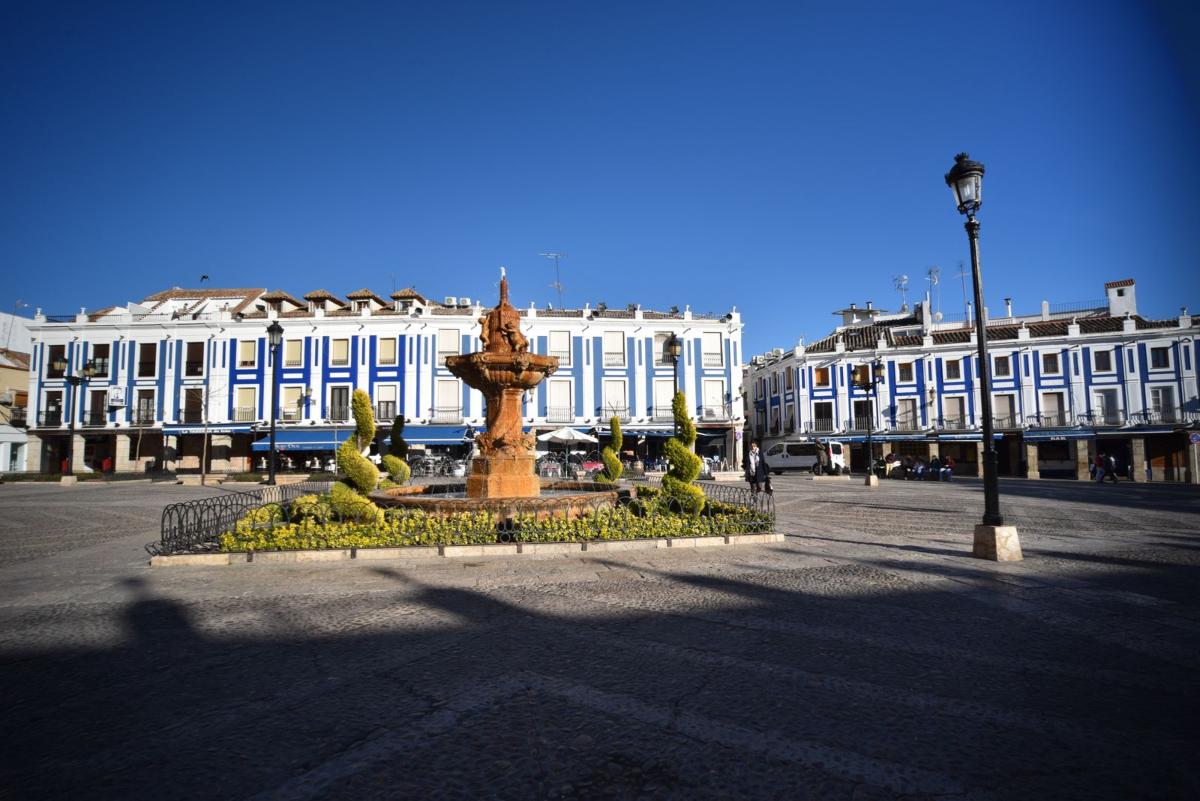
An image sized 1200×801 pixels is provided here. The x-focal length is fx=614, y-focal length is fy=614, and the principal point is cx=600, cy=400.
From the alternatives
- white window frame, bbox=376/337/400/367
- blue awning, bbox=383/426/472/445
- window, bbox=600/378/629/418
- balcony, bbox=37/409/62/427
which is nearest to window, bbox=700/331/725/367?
window, bbox=600/378/629/418

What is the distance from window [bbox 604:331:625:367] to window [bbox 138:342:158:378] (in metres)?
26.8

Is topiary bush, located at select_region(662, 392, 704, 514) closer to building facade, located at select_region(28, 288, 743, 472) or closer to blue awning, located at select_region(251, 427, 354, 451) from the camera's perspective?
building facade, located at select_region(28, 288, 743, 472)

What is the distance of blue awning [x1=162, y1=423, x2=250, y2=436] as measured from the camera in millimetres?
34781

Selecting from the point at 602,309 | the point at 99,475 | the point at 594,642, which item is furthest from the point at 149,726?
the point at 602,309

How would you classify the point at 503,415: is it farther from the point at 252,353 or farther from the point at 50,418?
the point at 50,418

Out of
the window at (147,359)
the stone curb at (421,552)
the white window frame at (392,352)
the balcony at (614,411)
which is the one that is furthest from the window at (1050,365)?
the window at (147,359)

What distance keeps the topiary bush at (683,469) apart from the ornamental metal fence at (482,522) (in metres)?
0.05

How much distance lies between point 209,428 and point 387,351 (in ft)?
35.0

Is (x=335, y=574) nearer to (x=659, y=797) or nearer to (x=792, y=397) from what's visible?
(x=659, y=797)

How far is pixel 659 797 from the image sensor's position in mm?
2604

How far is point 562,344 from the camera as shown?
3722 centimetres

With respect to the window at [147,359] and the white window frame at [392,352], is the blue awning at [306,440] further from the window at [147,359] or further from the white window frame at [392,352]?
the window at [147,359]

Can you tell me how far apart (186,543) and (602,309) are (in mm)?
33226

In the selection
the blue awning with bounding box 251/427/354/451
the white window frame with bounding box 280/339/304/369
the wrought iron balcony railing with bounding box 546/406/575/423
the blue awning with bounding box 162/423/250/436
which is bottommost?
the blue awning with bounding box 251/427/354/451
